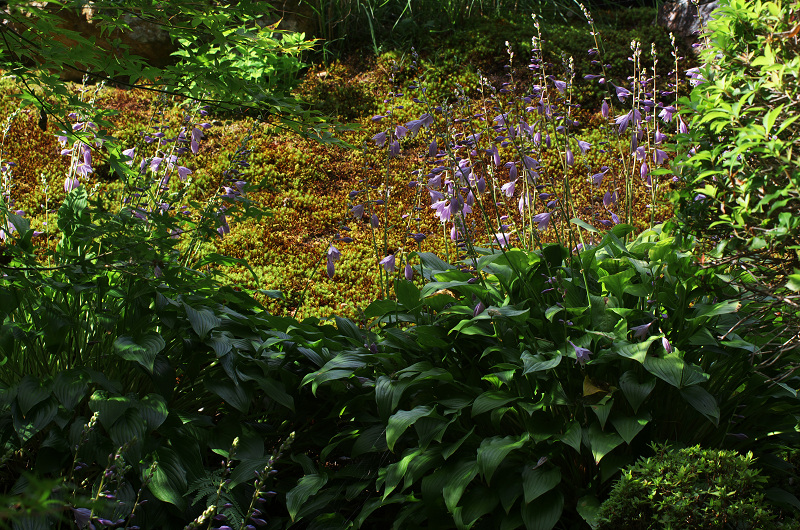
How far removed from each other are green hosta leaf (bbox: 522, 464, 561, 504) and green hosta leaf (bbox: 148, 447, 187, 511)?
4.00 feet

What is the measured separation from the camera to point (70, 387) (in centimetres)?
235

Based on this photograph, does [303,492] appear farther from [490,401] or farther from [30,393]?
[30,393]

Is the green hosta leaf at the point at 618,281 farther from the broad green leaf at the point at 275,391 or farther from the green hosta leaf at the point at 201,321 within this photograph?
the green hosta leaf at the point at 201,321

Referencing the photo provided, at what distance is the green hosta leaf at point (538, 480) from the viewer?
213 centimetres

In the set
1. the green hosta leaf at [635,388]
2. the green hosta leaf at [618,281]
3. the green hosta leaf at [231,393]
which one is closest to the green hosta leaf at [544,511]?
the green hosta leaf at [635,388]

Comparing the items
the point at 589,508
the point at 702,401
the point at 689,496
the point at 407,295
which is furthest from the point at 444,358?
the point at 689,496

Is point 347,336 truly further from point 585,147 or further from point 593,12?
point 593,12

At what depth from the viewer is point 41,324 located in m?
2.57

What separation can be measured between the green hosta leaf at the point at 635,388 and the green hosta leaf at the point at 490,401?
0.41 metres

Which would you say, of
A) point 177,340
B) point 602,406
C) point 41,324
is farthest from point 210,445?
point 602,406

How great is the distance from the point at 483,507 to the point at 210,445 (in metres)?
1.11

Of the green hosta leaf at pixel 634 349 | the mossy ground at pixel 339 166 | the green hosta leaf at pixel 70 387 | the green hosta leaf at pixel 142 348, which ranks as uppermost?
the green hosta leaf at pixel 142 348

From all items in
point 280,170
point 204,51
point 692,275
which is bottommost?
point 280,170

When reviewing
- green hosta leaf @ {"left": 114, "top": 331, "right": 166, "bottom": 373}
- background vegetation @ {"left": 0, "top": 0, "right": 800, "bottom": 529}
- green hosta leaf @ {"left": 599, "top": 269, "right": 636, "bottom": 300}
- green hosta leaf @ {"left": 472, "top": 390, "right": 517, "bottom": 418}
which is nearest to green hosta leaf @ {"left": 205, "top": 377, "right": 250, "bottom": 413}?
background vegetation @ {"left": 0, "top": 0, "right": 800, "bottom": 529}
